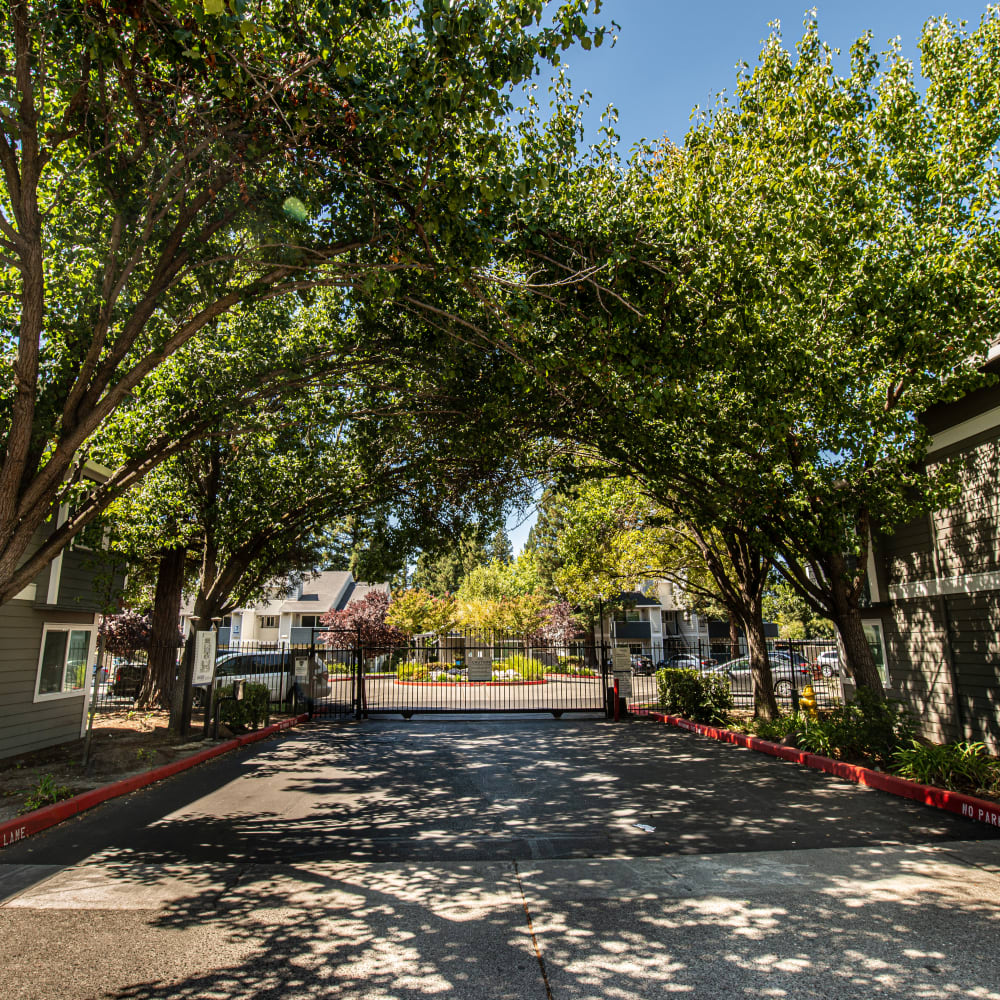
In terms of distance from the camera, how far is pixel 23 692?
12.1 m

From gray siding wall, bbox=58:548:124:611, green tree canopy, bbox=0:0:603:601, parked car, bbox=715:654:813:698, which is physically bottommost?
parked car, bbox=715:654:813:698

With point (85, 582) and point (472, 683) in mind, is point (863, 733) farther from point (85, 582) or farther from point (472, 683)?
point (472, 683)

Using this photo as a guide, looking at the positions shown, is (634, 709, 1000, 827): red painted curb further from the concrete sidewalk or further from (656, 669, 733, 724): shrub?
(656, 669, 733, 724): shrub

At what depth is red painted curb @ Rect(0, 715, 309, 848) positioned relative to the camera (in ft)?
23.8

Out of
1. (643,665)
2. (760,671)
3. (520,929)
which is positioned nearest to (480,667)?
(643,665)

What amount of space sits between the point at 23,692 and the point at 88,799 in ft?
15.7

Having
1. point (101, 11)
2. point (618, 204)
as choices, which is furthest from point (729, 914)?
point (101, 11)

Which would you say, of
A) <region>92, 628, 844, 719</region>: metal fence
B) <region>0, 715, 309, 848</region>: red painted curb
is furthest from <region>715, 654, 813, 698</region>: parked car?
<region>0, 715, 309, 848</region>: red painted curb

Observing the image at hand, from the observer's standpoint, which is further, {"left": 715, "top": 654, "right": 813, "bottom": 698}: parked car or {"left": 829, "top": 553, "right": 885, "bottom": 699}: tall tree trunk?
{"left": 715, "top": 654, "right": 813, "bottom": 698}: parked car

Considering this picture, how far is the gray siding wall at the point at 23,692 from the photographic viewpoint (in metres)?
11.7

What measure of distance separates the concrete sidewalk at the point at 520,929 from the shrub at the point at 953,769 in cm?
236

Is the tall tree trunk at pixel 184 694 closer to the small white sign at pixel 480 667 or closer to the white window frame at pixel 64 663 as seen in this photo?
the white window frame at pixel 64 663

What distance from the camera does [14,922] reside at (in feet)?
16.4

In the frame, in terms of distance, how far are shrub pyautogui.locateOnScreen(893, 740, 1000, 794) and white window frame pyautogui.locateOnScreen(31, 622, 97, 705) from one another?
13615 millimetres
